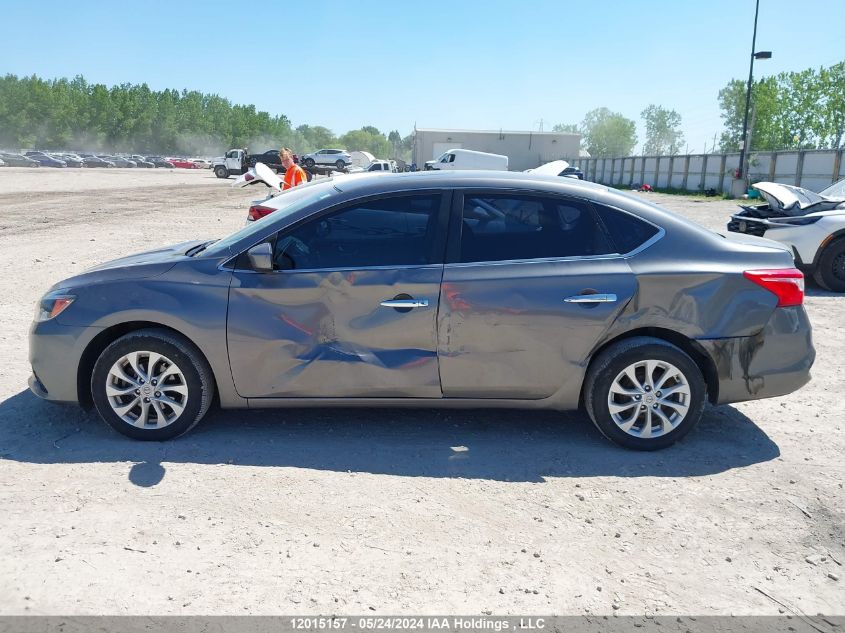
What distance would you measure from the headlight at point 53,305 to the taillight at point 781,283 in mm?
4200

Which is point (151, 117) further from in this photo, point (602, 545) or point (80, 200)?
point (602, 545)

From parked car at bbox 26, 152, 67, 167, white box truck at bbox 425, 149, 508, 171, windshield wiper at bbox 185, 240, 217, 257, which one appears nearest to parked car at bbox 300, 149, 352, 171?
white box truck at bbox 425, 149, 508, 171

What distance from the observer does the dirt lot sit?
3098 mm

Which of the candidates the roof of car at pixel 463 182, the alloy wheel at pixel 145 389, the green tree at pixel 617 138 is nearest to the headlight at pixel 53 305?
the alloy wheel at pixel 145 389

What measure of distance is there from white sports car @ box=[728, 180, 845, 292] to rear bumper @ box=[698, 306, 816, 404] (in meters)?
6.43

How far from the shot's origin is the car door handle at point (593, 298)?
→ 4457 millimetres

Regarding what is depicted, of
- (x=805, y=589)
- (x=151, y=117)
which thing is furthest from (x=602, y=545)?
(x=151, y=117)

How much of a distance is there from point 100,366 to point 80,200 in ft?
77.8

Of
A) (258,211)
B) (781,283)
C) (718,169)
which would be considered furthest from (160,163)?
(781,283)

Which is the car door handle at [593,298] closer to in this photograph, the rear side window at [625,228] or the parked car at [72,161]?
the rear side window at [625,228]

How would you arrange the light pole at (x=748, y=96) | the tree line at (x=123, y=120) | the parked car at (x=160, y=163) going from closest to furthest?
the light pole at (x=748, y=96)
the parked car at (x=160, y=163)
the tree line at (x=123, y=120)

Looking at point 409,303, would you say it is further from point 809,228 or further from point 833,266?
point 833,266

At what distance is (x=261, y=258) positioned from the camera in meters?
4.54

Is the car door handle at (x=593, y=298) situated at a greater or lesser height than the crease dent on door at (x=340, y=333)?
greater
